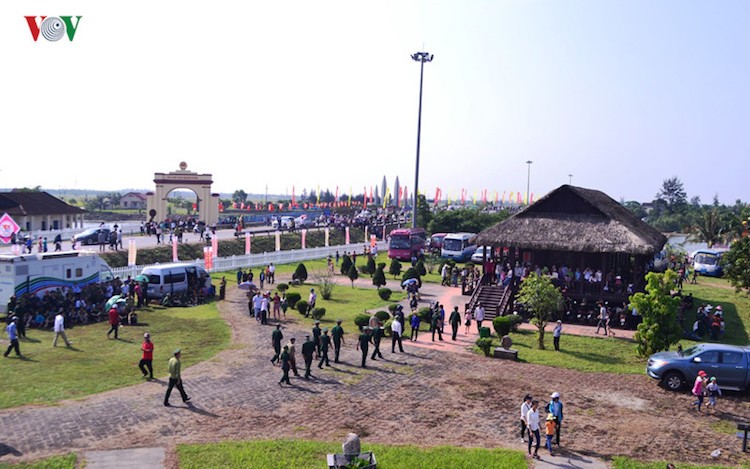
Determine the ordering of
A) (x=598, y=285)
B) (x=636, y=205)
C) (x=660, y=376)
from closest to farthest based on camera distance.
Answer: (x=660, y=376)
(x=598, y=285)
(x=636, y=205)

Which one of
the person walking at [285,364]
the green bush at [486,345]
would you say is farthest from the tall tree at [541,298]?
the person walking at [285,364]

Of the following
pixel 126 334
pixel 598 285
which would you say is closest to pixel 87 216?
pixel 126 334

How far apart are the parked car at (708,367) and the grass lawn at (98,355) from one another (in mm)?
15018

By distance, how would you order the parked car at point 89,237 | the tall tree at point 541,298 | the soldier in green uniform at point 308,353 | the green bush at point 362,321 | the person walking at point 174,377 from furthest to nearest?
the parked car at point 89,237 → the green bush at point 362,321 → the tall tree at point 541,298 → the soldier in green uniform at point 308,353 → the person walking at point 174,377

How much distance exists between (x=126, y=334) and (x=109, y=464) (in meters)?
12.9

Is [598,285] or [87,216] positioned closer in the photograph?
[598,285]

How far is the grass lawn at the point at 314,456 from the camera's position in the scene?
43.5ft

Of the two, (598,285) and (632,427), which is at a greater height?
(598,285)

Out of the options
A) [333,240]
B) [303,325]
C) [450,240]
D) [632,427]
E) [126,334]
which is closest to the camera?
[632,427]

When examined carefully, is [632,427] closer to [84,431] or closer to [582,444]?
[582,444]

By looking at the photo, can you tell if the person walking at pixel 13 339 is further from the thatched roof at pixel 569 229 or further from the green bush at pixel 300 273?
the thatched roof at pixel 569 229

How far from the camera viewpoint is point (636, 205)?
538ft

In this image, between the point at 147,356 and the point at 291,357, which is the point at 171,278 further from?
the point at 291,357

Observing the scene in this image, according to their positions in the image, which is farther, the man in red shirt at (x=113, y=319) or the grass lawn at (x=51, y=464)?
the man in red shirt at (x=113, y=319)
